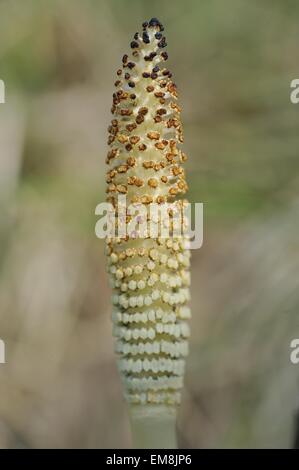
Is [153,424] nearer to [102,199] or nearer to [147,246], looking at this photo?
[147,246]

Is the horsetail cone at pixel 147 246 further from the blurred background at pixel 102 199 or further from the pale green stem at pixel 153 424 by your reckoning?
the blurred background at pixel 102 199

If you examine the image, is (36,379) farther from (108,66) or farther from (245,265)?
(108,66)

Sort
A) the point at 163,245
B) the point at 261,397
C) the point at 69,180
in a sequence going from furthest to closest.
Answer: the point at 69,180 < the point at 261,397 < the point at 163,245

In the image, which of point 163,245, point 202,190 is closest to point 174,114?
point 163,245

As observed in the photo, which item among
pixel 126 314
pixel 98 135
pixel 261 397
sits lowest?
pixel 261 397

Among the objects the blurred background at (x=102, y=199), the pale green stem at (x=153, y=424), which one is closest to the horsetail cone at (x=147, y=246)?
the pale green stem at (x=153, y=424)

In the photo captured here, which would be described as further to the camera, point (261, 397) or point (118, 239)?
point (261, 397)

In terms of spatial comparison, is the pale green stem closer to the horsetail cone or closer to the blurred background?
the horsetail cone
